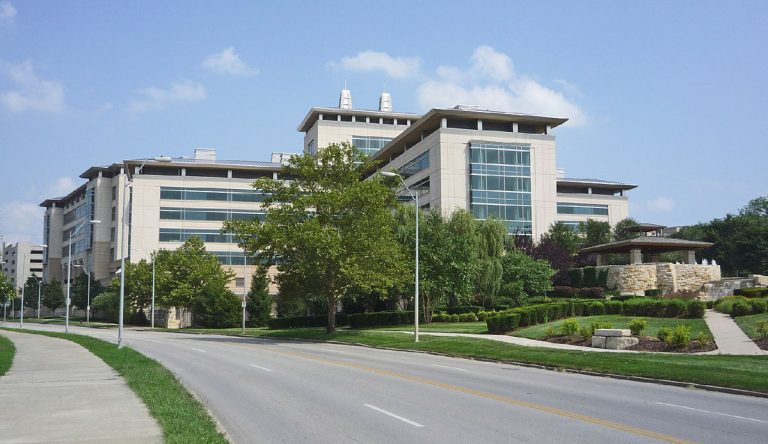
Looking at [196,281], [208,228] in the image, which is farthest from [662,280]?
[208,228]

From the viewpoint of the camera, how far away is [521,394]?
16.2m

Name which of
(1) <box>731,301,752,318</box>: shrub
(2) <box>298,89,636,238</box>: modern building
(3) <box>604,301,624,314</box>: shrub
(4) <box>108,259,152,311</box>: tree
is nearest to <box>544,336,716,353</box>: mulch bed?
(1) <box>731,301,752,318</box>: shrub

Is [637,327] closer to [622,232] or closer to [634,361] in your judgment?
[634,361]

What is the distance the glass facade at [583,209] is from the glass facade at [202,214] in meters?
48.7

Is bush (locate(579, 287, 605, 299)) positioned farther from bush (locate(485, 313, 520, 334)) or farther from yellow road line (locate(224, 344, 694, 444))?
yellow road line (locate(224, 344, 694, 444))

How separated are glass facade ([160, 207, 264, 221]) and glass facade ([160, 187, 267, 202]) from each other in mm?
1727

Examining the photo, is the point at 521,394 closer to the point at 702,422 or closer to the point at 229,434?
the point at 702,422

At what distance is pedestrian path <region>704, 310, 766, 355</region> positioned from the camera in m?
25.3

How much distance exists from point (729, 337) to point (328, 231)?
2226cm

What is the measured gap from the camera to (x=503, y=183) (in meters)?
83.4

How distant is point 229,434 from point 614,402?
826 centimetres

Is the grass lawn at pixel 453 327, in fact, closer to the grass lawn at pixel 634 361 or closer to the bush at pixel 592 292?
the grass lawn at pixel 634 361

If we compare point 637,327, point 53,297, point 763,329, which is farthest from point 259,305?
point 53,297

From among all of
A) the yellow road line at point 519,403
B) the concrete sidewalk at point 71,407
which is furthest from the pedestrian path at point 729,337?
the concrete sidewalk at point 71,407
